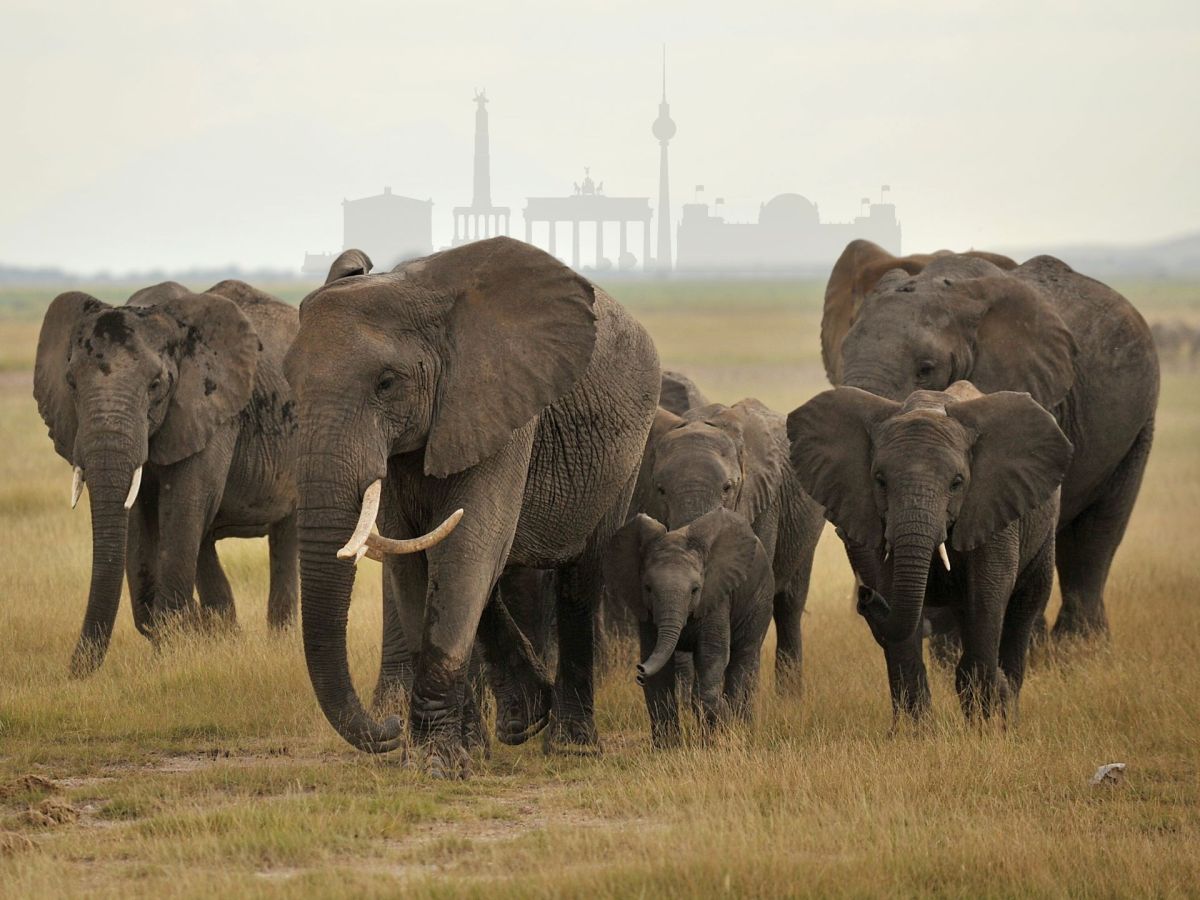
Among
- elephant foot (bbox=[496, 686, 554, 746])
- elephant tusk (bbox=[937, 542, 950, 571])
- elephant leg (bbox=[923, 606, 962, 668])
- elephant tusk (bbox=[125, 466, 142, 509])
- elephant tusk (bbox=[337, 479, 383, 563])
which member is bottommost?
elephant leg (bbox=[923, 606, 962, 668])

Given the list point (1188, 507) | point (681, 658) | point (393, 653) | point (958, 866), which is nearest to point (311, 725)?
point (393, 653)

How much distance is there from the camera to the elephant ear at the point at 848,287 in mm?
14172

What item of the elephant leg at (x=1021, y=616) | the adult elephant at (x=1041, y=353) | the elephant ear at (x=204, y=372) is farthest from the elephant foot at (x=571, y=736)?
the elephant ear at (x=204, y=372)

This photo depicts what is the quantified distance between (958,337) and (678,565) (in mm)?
3028

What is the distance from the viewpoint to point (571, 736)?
9625 millimetres

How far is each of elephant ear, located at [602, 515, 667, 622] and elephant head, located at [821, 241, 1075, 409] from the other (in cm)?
214

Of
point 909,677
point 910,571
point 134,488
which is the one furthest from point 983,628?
point 134,488

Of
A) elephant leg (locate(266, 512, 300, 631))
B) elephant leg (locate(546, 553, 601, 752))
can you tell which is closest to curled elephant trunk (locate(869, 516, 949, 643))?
elephant leg (locate(546, 553, 601, 752))

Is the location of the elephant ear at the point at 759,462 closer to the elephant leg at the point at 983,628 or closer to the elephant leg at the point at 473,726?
the elephant leg at the point at 983,628

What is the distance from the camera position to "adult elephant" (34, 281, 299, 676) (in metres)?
11.5

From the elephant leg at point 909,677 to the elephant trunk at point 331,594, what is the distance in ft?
8.47

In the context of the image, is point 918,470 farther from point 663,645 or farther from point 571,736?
point 571,736

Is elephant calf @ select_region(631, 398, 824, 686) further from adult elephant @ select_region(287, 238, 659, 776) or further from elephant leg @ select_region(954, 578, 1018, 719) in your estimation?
elephant leg @ select_region(954, 578, 1018, 719)

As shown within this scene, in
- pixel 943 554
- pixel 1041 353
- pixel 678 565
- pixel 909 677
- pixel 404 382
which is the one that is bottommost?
pixel 909 677
